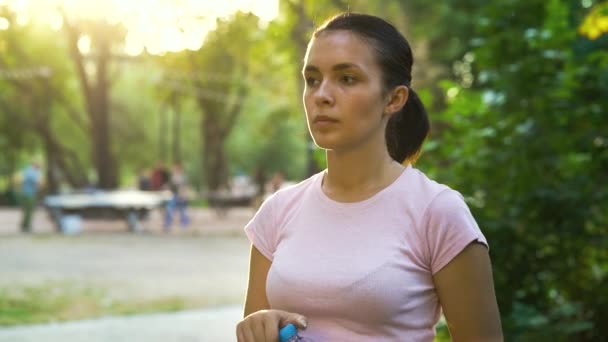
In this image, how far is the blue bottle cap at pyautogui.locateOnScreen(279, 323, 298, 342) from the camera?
2088 mm

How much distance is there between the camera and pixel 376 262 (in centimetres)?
208

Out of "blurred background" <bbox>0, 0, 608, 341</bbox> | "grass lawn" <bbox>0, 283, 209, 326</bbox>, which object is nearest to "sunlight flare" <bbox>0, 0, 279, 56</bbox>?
"blurred background" <bbox>0, 0, 608, 341</bbox>

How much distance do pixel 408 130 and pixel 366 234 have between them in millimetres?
463

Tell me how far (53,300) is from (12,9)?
2619 centimetres

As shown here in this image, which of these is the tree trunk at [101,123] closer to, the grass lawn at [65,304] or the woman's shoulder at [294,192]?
the grass lawn at [65,304]

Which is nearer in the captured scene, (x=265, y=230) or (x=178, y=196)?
(x=265, y=230)

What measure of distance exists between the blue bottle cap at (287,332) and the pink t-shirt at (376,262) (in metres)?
0.05

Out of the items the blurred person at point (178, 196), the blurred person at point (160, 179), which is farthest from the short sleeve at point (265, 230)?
the blurred person at point (160, 179)

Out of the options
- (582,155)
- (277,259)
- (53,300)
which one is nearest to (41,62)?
(53,300)

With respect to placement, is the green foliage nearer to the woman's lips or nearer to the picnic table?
the woman's lips

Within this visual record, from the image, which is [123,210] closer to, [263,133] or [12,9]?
[12,9]

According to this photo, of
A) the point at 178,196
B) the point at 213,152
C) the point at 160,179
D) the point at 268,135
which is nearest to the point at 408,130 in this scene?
the point at 178,196

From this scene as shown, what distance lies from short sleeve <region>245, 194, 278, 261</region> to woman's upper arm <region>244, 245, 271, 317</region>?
2cm

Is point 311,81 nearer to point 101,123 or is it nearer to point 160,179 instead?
point 160,179
